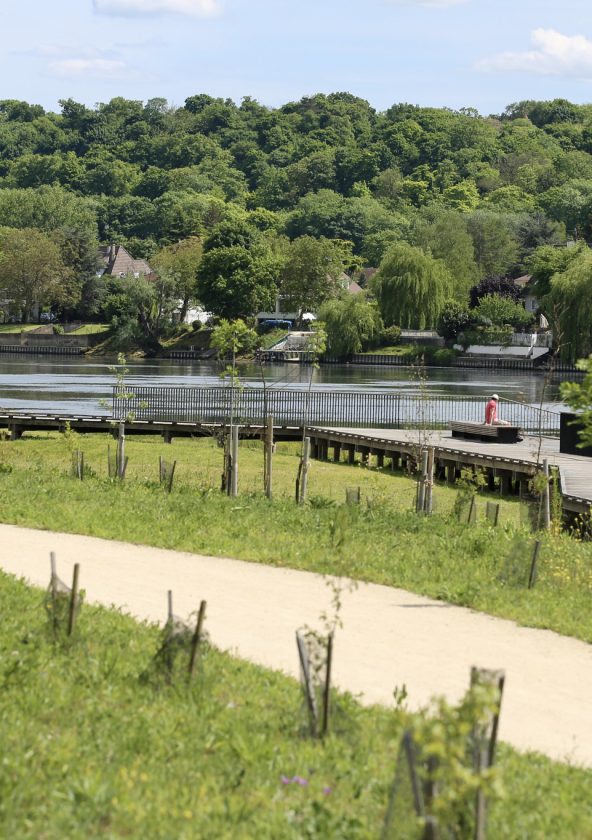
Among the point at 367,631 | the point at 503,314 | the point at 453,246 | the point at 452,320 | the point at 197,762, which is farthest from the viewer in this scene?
the point at 453,246

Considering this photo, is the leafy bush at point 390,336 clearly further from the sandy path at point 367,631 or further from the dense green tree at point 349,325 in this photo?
the sandy path at point 367,631

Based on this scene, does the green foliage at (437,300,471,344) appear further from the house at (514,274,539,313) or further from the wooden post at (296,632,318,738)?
the wooden post at (296,632,318,738)

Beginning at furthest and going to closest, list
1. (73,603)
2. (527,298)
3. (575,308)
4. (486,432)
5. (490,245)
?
(490,245) → (527,298) → (575,308) → (486,432) → (73,603)

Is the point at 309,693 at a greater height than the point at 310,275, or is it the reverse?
the point at 310,275

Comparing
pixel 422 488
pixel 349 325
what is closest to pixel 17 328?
pixel 349 325

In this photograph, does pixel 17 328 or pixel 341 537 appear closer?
pixel 341 537

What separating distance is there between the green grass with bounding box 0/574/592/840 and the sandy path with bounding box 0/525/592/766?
3.06ft

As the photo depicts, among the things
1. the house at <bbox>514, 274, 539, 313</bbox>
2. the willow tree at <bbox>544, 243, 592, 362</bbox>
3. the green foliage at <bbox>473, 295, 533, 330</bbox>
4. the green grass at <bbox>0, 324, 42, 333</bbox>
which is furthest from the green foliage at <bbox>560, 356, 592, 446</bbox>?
the green grass at <bbox>0, 324, 42, 333</bbox>

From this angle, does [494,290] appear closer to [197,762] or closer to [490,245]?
[490,245]

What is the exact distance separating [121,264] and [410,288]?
2248 inches

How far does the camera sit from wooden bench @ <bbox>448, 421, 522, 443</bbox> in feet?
124

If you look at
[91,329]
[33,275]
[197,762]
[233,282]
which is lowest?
[91,329]

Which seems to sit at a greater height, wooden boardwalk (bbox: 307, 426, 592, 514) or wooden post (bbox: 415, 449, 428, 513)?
wooden post (bbox: 415, 449, 428, 513)

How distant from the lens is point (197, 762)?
941 centimetres
